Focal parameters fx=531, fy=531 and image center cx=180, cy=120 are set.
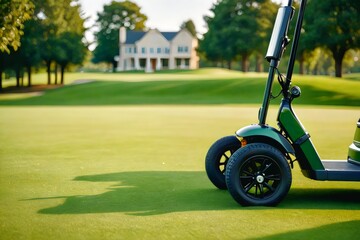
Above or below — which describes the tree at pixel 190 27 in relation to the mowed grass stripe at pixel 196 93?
above

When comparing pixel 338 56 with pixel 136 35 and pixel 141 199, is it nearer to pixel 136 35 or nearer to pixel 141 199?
pixel 136 35

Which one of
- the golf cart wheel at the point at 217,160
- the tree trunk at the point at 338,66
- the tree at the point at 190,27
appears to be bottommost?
the golf cart wheel at the point at 217,160

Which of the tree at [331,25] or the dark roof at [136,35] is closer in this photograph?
the tree at [331,25]

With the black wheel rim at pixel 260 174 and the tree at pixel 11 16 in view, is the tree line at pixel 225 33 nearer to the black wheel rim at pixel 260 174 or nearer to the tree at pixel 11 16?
the tree at pixel 11 16

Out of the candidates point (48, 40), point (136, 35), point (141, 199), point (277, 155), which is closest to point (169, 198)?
point (141, 199)

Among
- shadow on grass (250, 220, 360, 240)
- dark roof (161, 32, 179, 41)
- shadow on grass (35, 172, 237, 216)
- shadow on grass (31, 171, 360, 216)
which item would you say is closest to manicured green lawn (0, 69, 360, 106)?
shadow on grass (35, 172, 237, 216)

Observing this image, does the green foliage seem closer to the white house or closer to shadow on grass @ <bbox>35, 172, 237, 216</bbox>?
the white house

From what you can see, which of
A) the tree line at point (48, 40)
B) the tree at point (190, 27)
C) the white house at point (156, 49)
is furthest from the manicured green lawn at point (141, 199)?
the tree at point (190, 27)

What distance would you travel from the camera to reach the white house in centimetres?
11669

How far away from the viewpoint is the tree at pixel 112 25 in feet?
384

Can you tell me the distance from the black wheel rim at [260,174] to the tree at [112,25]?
111599mm

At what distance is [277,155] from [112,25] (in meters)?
120

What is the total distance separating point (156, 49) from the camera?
11669 centimetres

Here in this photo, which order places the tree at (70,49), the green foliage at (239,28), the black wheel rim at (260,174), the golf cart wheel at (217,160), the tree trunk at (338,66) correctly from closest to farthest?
the black wheel rim at (260,174)
the golf cart wheel at (217,160)
the tree at (70,49)
the tree trunk at (338,66)
the green foliage at (239,28)
